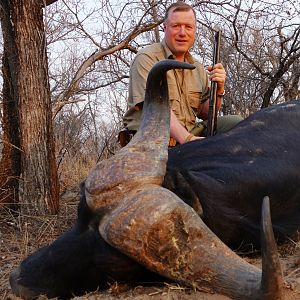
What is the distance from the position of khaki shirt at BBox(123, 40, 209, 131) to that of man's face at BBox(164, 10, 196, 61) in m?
0.08

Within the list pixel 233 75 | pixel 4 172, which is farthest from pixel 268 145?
pixel 233 75

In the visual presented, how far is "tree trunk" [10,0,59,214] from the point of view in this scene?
431 cm

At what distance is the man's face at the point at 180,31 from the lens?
4027mm

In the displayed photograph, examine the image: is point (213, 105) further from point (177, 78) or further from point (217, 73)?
point (177, 78)

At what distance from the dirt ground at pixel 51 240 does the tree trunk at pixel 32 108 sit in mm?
178

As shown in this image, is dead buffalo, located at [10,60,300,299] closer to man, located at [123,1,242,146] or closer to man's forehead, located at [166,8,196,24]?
man, located at [123,1,242,146]

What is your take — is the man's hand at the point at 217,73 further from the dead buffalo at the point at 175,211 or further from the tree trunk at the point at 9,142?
the tree trunk at the point at 9,142

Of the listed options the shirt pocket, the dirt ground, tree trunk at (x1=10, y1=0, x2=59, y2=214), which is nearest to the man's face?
the shirt pocket

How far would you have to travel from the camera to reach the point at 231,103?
396 inches

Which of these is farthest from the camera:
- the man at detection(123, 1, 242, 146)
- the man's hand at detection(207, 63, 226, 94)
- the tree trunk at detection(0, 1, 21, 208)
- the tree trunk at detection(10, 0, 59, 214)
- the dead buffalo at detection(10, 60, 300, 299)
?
the tree trunk at detection(0, 1, 21, 208)

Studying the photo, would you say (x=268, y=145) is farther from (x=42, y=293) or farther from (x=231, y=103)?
(x=231, y=103)

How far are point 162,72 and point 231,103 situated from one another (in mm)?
8254

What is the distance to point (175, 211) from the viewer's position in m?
1.77

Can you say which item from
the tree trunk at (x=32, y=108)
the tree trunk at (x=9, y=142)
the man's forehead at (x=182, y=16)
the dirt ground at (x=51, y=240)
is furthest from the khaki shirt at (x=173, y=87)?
the tree trunk at (x=9, y=142)
